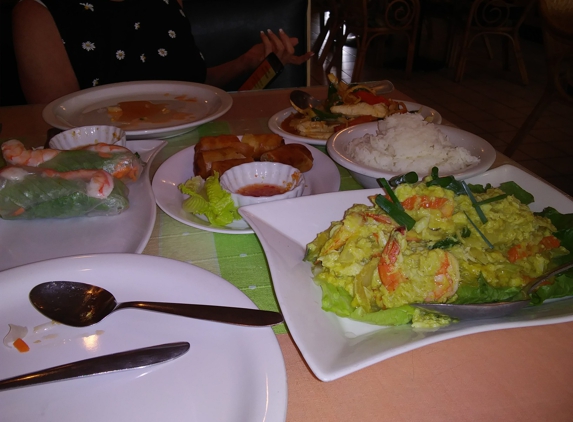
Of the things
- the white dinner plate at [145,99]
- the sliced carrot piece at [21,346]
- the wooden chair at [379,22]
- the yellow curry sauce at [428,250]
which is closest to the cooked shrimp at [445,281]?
the yellow curry sauce at [428,250]

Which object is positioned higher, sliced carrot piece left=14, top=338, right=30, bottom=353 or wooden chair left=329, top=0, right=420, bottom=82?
sliced carrot piece left=14, top=338, right=30, bottom=353

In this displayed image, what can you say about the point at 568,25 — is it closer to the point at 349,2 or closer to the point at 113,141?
the point at 113,141

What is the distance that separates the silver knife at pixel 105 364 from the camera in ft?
2.24

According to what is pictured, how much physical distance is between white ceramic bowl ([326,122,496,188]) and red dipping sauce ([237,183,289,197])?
19 centimetres

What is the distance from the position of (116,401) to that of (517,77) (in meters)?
8.11

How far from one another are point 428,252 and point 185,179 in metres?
0.86

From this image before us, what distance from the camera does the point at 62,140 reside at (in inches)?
58.9

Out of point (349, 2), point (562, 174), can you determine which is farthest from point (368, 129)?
point (349, 2)

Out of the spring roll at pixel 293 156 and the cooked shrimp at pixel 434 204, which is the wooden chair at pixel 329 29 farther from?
the cooked shrimp at pixel 434 204

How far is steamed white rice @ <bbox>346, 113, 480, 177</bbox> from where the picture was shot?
140 centimetres

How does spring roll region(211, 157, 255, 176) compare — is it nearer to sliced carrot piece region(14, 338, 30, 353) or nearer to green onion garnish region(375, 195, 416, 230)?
green onion garnish region(375, 195, 416, 230)

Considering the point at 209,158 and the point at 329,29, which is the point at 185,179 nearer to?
the point at 209,158

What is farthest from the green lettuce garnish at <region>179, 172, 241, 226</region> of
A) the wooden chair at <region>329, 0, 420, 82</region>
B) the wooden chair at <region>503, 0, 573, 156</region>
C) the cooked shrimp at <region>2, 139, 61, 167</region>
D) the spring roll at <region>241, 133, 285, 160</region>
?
the wooden chair at <region>329, 0, 420, 82</region>

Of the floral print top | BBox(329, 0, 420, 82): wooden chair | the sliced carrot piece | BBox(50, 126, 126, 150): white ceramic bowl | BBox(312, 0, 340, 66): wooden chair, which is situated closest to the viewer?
the sliced carrot piece
